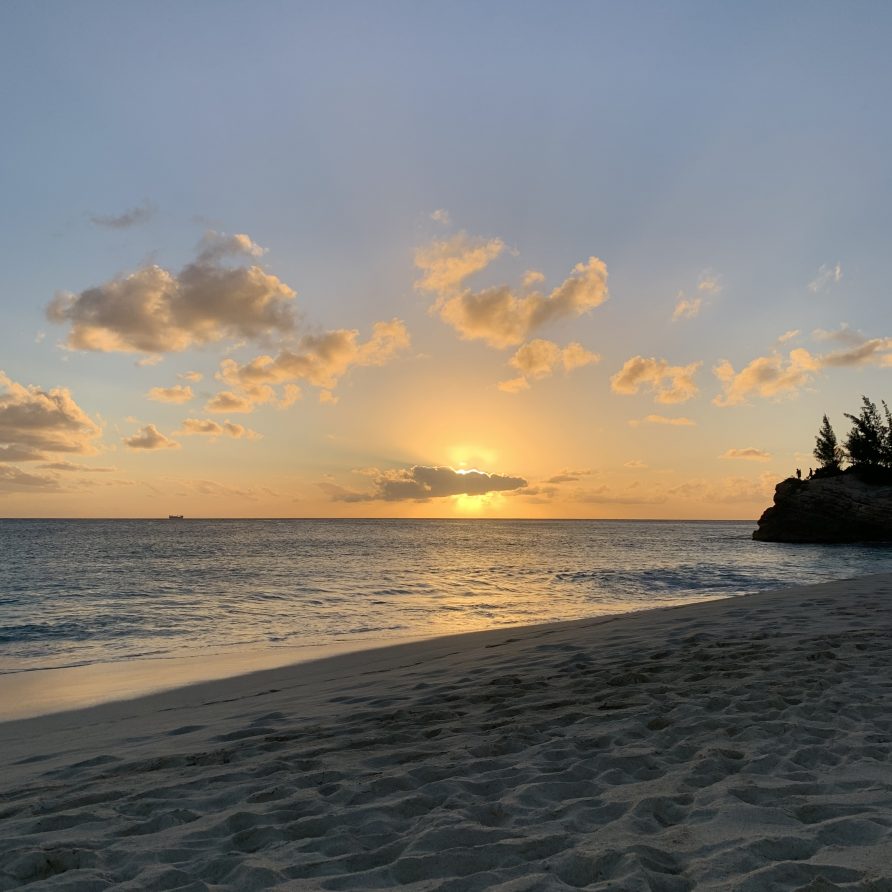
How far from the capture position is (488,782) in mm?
4938

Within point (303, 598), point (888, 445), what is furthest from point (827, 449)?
point (303, 598)

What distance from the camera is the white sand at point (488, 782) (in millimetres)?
3691

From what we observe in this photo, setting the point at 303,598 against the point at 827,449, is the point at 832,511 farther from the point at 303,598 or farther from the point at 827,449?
the point at 303,598

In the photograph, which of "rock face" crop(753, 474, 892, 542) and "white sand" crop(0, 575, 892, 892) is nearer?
"white sand" crop(0, 575, 892, 892)

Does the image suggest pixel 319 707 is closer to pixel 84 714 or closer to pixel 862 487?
pixel 84 714

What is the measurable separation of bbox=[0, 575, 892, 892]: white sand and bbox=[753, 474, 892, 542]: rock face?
66.8 metres

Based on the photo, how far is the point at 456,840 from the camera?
4.02 m

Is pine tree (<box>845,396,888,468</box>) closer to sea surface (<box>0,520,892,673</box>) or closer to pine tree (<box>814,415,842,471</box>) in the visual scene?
pine tree (<box>814,415,842,471</box>)

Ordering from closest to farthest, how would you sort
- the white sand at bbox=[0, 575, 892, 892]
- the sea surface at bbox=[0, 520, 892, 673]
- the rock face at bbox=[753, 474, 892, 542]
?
the white sand at bbox=[0, 575, 892, 892] → the sea surface at bbox=[0, 520, 892, 673] → the rock face at bbox=[753, 474, 892, 542]

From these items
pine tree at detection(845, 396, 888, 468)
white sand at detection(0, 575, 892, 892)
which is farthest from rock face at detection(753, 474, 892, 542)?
white sand at detection(0, 575, 892, 892)

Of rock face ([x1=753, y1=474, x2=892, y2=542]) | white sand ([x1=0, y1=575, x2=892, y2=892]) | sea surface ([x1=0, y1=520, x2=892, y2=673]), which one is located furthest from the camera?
rock face ([x1=753, y1=474, x2=892, y2=542])

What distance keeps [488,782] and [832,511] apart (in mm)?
74309

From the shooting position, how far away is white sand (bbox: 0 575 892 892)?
145 inches

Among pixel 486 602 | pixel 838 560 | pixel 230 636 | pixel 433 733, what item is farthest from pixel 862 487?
pixel 433 733
